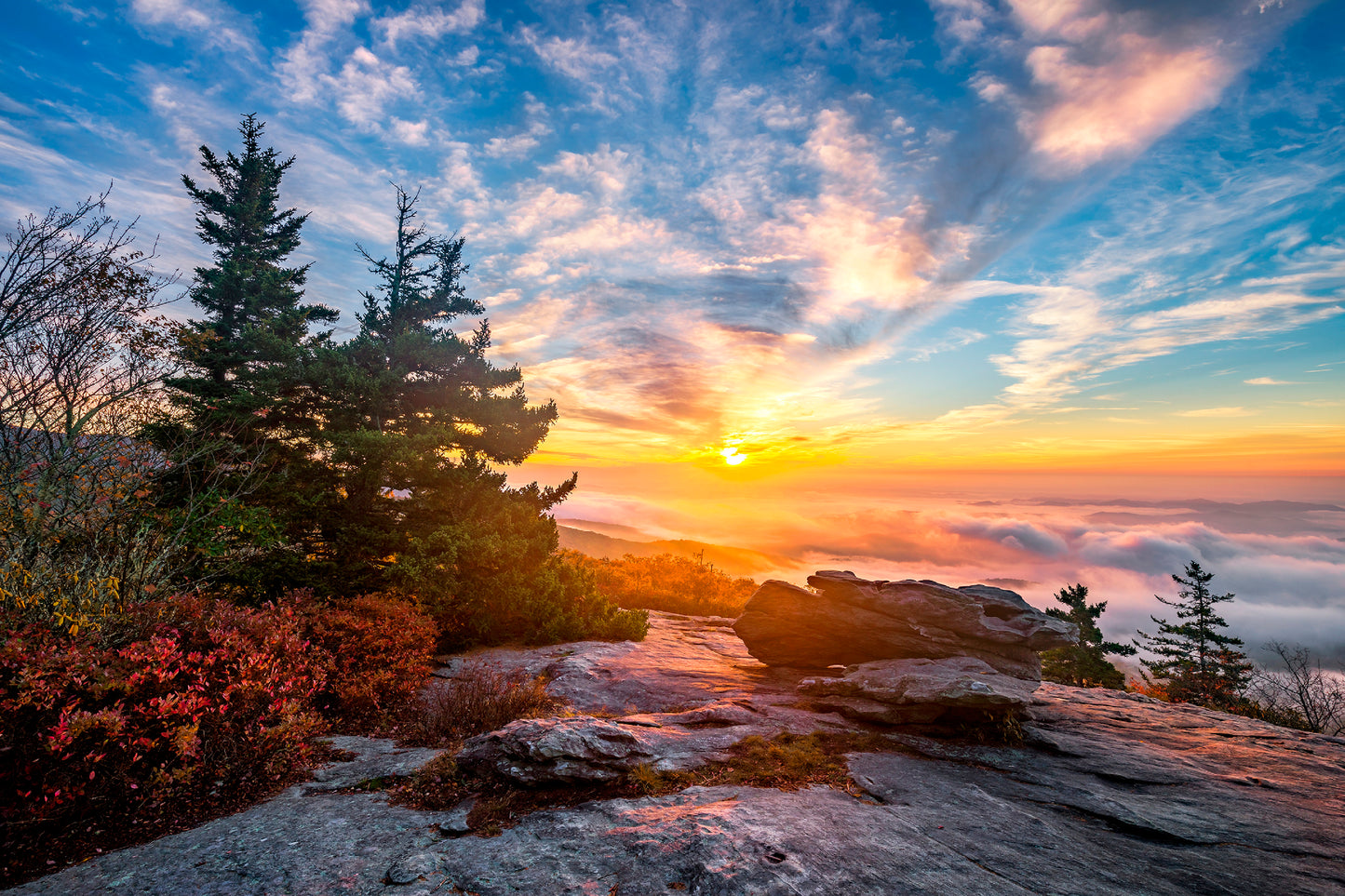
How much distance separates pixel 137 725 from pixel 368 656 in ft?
12.7

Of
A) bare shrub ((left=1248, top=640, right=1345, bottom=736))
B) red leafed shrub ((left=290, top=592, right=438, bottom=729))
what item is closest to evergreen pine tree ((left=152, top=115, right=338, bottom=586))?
red leafed shrub ((left=290, top=592, right=438, bottom=729))

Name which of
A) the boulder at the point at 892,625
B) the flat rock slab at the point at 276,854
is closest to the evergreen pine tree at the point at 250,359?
the flat rock slab at the point at 276,854

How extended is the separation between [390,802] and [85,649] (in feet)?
14.0

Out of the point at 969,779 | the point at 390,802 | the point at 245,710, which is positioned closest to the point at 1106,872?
the point at 969,779

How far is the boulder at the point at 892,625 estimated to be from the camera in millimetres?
12422

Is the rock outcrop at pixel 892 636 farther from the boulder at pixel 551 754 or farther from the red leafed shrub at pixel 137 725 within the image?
the red leafed shrub at pixel 137 725

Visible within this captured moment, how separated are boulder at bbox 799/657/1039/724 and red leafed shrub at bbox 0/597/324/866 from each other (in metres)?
9.56

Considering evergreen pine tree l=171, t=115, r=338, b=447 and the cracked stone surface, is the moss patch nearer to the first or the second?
the cracked stone surface

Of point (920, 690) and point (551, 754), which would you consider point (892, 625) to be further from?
point (551, 754)

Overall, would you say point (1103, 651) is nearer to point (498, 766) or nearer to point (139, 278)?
point (498, 766)

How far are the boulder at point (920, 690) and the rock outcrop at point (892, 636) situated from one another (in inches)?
1.0

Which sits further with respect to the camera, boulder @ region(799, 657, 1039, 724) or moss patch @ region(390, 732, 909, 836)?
boulder @ region(799, 657, 1039, 724)

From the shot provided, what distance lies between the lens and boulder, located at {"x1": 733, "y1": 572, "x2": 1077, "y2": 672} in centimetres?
1242

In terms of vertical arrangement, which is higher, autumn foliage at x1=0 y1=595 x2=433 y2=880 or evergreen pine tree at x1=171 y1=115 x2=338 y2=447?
evergreen pine tree at x1=171 y1=115 x2=338 y2=447
